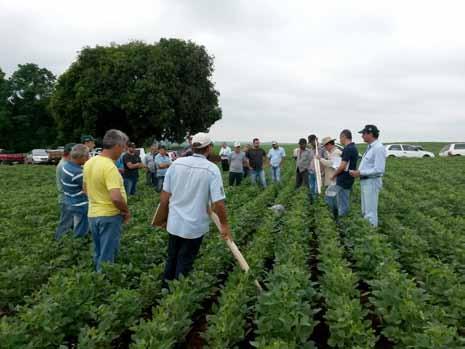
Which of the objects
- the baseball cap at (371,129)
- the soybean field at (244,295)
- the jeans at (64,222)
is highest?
the baseball cap at (371,129)

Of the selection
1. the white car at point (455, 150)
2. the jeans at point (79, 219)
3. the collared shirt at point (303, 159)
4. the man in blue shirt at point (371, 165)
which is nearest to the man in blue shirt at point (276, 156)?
the collared shirt at point (303, 159)

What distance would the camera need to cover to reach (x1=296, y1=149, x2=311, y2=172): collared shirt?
11203 millimetres

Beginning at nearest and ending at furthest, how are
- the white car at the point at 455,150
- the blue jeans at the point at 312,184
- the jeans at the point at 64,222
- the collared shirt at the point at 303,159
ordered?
the jeans at the point at 64,222 → the blue jeans at the point at 312,184 → the collared shirt at the point at 303,159 → the white car at the point at 455,150

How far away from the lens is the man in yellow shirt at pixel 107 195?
4355mm

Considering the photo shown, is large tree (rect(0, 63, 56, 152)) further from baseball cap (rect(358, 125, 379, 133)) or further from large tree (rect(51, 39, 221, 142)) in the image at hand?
baseball cap (rect(358, 125, 379, 133))

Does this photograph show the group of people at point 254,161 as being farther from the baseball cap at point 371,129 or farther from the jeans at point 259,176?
the baseball cap at point 371,129

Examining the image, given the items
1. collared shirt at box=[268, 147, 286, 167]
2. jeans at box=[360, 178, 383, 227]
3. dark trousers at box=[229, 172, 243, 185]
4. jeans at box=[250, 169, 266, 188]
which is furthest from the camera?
collared shirt at box=[268, 147, 286, 167]

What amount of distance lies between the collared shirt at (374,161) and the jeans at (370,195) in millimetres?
153

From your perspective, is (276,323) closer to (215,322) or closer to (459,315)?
(215,322)

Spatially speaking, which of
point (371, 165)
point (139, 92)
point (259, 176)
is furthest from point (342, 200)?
point (139, 92)

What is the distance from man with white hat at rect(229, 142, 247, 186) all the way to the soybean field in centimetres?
597

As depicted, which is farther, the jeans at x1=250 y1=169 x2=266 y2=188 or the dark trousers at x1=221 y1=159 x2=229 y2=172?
the dark trousers at x1=221 y1=159 x2=229 y2=172

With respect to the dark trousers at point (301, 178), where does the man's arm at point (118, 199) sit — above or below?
above

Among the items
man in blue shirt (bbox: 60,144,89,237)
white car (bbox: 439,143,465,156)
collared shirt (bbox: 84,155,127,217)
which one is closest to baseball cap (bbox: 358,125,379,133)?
collared shirt (bbox: 84,155,127,217)
